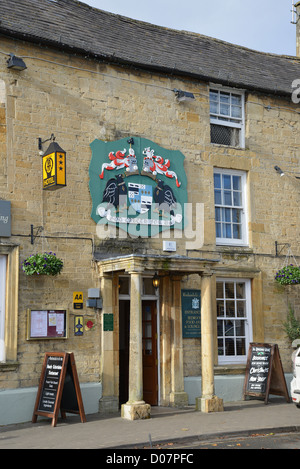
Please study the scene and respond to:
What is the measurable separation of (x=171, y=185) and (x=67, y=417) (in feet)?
17.3

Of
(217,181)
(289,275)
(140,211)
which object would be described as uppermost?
(217,181)

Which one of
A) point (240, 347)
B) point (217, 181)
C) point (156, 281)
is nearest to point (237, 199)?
point (217, 181)

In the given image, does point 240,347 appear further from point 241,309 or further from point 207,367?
point 207,367

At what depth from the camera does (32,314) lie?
10.8 m

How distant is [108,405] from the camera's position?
11250mm

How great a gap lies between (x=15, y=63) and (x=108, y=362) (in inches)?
235

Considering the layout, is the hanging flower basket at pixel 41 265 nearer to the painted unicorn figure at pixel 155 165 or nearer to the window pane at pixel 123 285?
the window pane at pixel 123 285

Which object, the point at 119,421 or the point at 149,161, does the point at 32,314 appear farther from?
the point at 149,161

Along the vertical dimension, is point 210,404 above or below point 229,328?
below

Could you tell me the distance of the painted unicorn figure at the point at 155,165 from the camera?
12578 millimetres

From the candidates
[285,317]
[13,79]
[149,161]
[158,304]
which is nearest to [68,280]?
[158,304]

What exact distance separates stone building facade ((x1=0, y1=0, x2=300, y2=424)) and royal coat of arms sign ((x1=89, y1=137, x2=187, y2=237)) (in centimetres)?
5

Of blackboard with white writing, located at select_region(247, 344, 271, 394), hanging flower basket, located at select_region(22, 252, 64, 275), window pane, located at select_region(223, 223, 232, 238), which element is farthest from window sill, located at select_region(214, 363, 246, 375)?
hanging flower basket, located at select_region(22, 252, 64, 275)

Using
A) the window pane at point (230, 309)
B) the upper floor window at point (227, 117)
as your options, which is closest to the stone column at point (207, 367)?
the window pane at point (230, 309)
